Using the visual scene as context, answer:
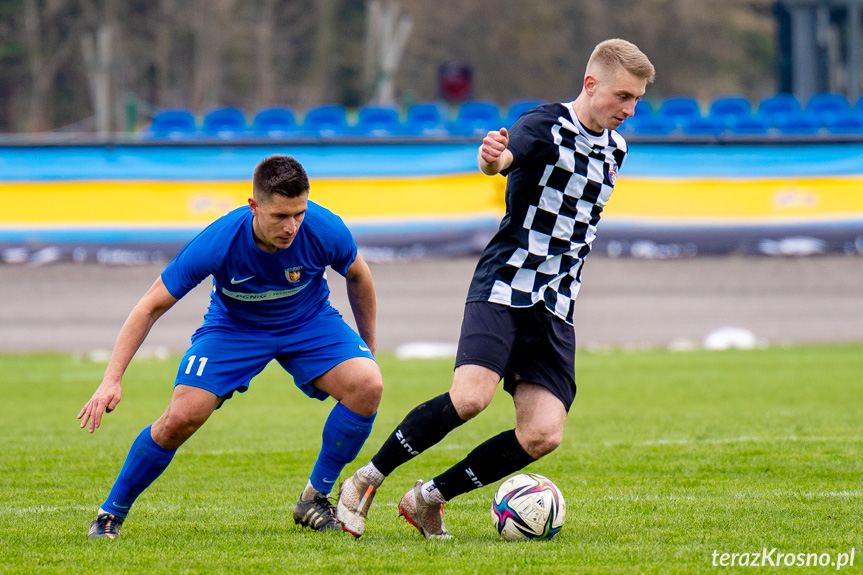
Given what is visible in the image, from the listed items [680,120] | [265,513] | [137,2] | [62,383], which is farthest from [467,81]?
[137,2]

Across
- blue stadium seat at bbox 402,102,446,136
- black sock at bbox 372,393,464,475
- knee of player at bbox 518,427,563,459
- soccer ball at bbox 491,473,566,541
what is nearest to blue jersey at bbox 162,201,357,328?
black sock at bbox 372,393,464,475

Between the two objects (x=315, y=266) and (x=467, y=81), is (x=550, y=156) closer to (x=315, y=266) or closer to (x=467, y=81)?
(x=315, y=266)

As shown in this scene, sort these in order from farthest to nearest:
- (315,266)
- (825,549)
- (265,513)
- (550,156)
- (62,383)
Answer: (62,383), (265,513), (315,266), (550,156), (825,549)

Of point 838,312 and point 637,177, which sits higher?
point 637,177

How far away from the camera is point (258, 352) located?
4.70 m

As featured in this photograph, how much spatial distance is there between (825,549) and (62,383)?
8.35 metres

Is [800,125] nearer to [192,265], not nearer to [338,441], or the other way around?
[338,441]

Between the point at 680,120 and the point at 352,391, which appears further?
the point at 680,120

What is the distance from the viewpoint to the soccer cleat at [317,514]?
15.7 feet

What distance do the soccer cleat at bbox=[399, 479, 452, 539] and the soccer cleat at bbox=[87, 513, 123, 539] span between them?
120 cm

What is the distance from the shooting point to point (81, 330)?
13.6m

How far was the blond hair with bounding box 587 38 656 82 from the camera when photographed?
4414 mm


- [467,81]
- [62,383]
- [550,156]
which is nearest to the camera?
[550,156]

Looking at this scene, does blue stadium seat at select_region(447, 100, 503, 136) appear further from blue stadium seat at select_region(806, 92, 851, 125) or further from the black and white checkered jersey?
the black and white checkered jersey
